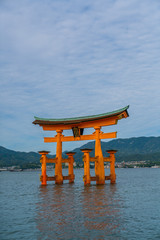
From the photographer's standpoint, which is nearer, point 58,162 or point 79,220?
point 79,220

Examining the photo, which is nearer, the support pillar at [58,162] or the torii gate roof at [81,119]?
the torii gate roof at [81,119]

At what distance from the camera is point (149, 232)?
10555mm

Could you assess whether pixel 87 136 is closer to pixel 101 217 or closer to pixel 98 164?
pixel 98 164

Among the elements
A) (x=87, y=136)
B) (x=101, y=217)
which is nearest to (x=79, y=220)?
(x=101, y=217)

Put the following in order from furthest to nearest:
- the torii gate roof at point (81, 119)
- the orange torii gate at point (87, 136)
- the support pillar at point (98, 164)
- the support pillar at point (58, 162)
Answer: the support pillar at point (58, 162) → the support pillar at point (98, 164) → the orange torii gate at point (87, 136) → the torii gate roof at point (81, 119)

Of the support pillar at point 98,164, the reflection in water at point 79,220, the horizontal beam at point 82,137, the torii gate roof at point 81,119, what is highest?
the torii gate roof at point 81,119

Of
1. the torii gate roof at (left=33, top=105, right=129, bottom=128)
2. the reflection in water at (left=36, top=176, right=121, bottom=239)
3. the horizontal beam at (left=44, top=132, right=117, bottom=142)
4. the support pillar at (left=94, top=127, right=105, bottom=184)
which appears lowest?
the reflection in water at (left=36, top=176, right=121, bottom=239)

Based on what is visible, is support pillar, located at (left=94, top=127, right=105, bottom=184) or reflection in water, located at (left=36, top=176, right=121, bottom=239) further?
support pillar, located at (left=94, top=127, right=105, bottom=184)

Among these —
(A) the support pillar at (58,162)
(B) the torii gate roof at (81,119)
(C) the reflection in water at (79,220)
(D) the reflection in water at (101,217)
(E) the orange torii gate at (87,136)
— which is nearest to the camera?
(C) the reflection in water at (79,220)

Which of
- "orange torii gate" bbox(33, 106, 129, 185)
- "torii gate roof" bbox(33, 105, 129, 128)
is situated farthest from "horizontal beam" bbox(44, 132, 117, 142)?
"torii gate roof" bbox(33, 105, 129, 128)

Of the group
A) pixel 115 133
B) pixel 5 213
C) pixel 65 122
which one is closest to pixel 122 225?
pixel 5 213

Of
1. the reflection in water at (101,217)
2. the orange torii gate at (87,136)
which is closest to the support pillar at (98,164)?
the orange torii gate at (87,136)

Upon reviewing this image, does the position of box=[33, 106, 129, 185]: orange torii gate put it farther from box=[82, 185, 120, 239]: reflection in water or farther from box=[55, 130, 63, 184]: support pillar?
box=[82, 185, 120, 239]: reflection in water

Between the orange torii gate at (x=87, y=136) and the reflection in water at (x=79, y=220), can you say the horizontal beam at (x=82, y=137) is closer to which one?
the orange torii gate at (x=87, y=136)
